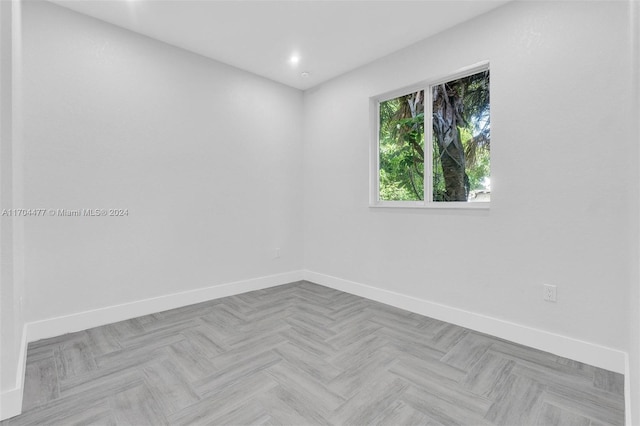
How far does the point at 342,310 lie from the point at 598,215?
215cm

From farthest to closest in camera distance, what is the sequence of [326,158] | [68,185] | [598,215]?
1. [326,158]
2. [68,185]
3. [598,215]

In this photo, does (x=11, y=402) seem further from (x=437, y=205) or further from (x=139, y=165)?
(x=437, y=205)

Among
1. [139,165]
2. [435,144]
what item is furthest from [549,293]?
[139,165]

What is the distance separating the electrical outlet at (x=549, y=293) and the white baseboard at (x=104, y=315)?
9.35 feet

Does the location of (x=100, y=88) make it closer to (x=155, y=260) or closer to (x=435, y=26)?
(x=155, y=260)

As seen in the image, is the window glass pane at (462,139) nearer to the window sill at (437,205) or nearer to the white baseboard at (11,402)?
the window sill at (437,205)

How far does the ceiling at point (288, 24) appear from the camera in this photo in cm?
243

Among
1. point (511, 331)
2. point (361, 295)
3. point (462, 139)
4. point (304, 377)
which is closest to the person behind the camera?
point (304, 377)

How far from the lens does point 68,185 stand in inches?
99.2

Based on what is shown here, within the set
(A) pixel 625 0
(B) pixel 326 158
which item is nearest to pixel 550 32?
(A) pixel 625 0

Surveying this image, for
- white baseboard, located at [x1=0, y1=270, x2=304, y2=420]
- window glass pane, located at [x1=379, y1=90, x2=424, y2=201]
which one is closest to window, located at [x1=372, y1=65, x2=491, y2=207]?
window glass pane, located at [x1=379, y1=90, x2=424, y2=201]

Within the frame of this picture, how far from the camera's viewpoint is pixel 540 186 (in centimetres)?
225

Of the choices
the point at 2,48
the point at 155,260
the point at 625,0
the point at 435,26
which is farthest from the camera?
the point at 155,260

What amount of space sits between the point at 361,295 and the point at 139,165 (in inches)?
105
